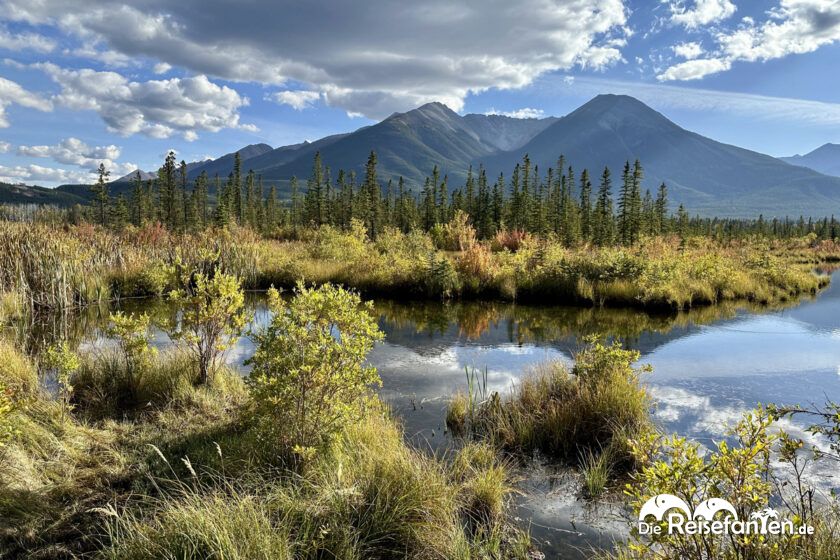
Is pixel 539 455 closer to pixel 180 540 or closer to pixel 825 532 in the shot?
pixel 825 532

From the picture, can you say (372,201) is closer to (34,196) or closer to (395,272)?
(395,272)

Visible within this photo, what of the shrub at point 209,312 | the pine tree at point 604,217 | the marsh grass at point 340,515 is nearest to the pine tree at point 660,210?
the pine tree at point 604,217

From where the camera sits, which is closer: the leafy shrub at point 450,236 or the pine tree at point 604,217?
the leafy shrub at point 450,236

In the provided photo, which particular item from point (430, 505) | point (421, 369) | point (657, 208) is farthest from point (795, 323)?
point (657, 208)

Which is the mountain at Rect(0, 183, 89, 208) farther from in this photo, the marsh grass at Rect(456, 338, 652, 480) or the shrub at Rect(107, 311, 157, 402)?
the marsh grass at Rect(456, 338, 652, 480)

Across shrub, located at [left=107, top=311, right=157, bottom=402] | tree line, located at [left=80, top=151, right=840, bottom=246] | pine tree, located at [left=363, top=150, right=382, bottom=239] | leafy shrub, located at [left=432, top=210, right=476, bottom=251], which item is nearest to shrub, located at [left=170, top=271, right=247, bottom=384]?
shrub, located at [left=107, top=311, right=157, bottom=402]

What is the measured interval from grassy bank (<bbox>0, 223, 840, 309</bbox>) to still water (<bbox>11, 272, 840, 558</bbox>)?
1246 millimetres

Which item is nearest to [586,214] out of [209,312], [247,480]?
[209,312]

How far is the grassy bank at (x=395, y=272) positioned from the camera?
14.4 metres

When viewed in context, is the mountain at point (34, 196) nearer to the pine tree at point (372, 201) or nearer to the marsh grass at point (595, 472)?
the pine tree at point (372, 201)

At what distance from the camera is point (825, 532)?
3211 millimetres

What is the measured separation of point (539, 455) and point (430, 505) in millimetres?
2380

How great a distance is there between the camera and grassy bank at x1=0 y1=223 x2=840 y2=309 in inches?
567

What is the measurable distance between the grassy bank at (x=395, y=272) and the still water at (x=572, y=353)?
4.09ft
